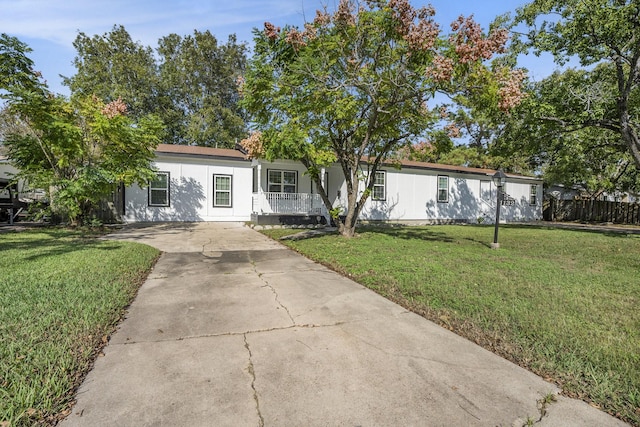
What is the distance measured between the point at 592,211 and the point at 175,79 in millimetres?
31434

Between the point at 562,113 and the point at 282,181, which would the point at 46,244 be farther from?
the point at 562,113

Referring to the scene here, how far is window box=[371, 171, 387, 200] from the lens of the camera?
16.2m

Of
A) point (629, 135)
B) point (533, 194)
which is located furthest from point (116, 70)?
point (533, 194)

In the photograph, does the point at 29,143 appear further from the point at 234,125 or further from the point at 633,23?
the point at 633,23

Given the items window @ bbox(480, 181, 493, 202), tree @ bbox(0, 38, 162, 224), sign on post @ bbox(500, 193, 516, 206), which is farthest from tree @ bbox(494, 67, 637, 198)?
tree @ bbox(0, 38, 162, 224)

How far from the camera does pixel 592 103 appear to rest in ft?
34.8

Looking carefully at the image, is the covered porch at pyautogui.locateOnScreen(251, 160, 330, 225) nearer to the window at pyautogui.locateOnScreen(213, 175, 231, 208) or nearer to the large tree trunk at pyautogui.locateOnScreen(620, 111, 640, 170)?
the window at pyautogui.locateOnScreen(213, 175, 231, 208)

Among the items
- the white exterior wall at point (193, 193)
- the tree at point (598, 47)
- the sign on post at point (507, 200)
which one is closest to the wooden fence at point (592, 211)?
the sign on post at point (507, 200)

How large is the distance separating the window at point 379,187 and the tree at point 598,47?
7135 mm

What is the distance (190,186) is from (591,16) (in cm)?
1536

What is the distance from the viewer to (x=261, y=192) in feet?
44.0

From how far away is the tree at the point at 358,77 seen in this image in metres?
6.34

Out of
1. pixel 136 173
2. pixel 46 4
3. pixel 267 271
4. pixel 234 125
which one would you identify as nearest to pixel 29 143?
pixel 136 173

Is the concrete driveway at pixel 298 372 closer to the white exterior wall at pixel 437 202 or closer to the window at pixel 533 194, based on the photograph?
the white exterior wall at pixel 437 202
